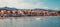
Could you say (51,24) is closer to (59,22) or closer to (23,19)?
(59,22)

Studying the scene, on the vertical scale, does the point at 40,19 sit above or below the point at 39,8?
below

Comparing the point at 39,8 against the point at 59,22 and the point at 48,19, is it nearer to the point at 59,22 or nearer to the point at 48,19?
the point at 48,19

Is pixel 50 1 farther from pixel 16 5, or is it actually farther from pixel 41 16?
pixel 16 5

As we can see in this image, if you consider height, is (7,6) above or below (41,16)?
above

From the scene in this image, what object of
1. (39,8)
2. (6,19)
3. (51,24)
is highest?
(39,8)

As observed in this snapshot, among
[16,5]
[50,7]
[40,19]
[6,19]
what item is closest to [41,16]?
[40,19]

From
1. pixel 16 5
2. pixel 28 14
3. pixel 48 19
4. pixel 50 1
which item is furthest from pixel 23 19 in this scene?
pixel 50 1
